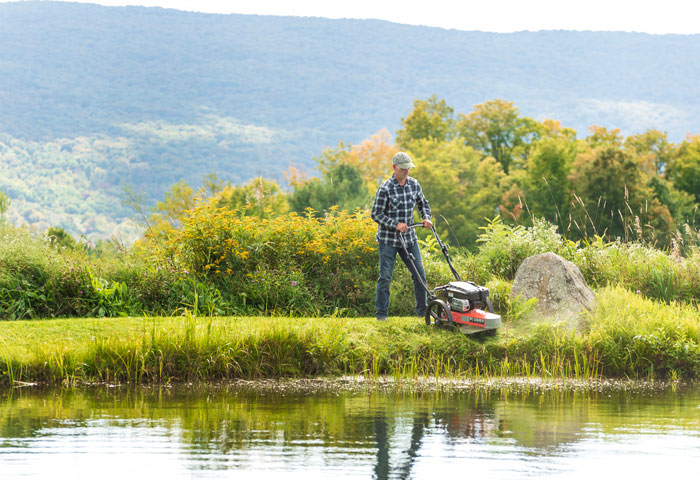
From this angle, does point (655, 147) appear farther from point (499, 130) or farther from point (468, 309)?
point (468, 309)

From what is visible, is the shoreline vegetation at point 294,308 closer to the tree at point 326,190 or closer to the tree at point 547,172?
the tree at point 326,190

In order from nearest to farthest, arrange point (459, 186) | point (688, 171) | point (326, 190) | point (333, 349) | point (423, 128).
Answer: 1. point (333, 349)
2. point (326, 190)
3. point (688, 171)
4. point (459, 186)
5. point (423, 128)

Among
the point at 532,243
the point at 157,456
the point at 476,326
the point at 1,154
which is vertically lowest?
the point at 157,456

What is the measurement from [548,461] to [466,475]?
67cm

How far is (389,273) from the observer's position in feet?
34.4

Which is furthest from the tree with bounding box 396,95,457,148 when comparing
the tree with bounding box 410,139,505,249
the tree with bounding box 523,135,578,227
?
the tree with bounding box 523,135,578,227

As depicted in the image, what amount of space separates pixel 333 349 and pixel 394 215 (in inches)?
77.8

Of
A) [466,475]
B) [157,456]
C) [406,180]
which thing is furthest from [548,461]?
[406,180]

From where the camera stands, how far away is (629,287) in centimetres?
1262

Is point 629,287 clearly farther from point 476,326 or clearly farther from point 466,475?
point 466,475

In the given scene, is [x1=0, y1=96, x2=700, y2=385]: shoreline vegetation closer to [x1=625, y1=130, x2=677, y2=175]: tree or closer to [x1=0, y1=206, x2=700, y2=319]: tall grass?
[x1=0, y1=206, x2=700, y2=319]: tall grass

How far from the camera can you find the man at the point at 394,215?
403 inches

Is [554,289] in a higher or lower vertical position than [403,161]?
lower

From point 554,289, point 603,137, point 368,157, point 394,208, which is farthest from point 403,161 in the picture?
point 368,157
